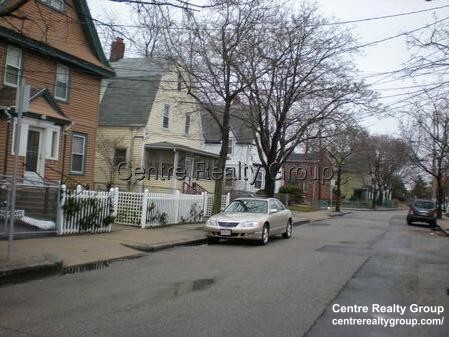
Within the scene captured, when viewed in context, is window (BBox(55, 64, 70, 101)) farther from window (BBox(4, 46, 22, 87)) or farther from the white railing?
the white railing

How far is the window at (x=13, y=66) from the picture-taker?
1855 cm

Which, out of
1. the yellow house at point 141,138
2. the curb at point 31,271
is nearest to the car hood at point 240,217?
the curb at point 31,271

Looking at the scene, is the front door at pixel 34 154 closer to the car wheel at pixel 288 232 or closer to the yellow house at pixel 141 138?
the car wheel at pixel 288 232

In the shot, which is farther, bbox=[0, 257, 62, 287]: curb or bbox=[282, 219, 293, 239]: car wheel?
bbox=[282, 219, 293, 239]: car wheel

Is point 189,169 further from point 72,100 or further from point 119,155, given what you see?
point 72,100

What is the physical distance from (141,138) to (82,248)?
19029mm

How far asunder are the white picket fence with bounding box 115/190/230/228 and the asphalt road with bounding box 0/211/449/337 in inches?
172

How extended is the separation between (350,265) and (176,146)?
2030 centimetres

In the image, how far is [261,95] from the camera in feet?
84.9

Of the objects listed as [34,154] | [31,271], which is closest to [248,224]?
[31,271]

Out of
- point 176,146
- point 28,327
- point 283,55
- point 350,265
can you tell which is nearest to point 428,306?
point 350,265

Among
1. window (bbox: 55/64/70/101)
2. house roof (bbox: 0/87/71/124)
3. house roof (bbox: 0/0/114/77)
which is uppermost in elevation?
house roof (bbox: 0/0/114/77)

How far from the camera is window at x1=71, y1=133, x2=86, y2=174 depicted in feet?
72.7

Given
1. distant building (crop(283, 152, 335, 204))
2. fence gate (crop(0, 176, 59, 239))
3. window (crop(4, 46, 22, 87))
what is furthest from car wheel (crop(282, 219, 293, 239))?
distant building (crop(283, 152, 335, 204))
